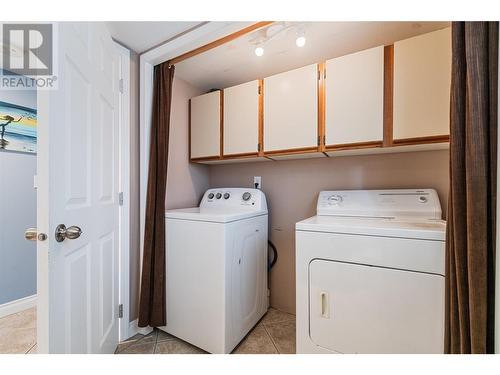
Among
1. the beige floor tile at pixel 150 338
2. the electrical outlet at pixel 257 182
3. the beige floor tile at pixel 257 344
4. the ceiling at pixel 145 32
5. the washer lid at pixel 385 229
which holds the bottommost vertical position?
the beige floor tile at pixel 257 344

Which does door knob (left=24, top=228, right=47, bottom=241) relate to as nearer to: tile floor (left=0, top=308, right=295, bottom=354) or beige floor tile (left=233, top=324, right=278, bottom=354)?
tile floor (left=0, top=308, right=295, bottom=354)

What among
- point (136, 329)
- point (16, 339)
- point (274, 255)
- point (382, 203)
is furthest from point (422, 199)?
point (16, 339)

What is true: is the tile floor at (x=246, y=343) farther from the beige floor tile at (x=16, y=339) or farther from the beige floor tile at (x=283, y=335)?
the beige floor tile at (x=16, y=339)

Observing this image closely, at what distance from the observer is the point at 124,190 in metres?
1.62

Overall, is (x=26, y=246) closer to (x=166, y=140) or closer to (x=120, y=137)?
(x=120, y=137)

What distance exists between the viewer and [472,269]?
0.76 meters

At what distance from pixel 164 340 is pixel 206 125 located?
1754 mm

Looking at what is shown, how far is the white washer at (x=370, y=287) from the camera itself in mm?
986

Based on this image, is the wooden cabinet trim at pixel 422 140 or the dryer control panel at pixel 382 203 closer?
the wooden cabinet trim at pixel 422 140

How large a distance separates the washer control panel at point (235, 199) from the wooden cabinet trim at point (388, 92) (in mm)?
1011

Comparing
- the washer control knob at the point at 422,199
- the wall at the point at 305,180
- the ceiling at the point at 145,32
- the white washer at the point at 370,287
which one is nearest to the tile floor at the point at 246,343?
the wall at the point at 305,180

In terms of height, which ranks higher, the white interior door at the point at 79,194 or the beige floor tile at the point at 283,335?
the white interior door at the point at 79,194
